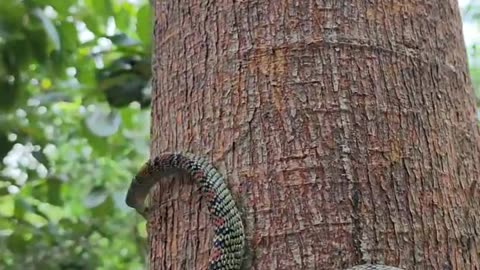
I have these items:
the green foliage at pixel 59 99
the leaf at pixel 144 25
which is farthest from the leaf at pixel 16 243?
the leaf at pixel 144 25

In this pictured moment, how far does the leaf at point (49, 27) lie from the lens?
1.79 m

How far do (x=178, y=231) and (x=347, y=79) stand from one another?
10.8 inches

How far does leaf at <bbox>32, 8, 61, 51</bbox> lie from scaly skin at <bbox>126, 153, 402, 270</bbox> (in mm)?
924

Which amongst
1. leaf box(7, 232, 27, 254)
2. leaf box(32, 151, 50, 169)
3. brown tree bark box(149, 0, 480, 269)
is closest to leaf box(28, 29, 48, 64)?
leaf box(32, 151, 50, 169)

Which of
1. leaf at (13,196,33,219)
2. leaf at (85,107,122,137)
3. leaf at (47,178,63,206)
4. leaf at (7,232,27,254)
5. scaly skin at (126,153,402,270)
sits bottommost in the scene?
scaly skin at (126,153,402,270)

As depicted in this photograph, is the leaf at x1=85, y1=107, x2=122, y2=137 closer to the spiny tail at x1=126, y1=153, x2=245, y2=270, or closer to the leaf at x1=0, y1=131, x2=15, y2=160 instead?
the leaf at x1=0, y1=131, x2=15, y2=160

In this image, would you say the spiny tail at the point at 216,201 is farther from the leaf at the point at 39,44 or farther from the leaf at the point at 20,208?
the leaf at the point at 20,208

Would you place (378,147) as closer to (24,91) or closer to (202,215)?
(202,215)

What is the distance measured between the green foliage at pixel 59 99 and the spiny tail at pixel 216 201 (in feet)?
3.11

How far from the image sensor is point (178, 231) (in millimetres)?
925

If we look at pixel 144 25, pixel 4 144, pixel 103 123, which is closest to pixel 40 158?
pixel 4 144

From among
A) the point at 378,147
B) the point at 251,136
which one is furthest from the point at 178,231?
the point at 378,147

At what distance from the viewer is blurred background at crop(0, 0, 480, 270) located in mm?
1884

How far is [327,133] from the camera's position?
2.90ft
